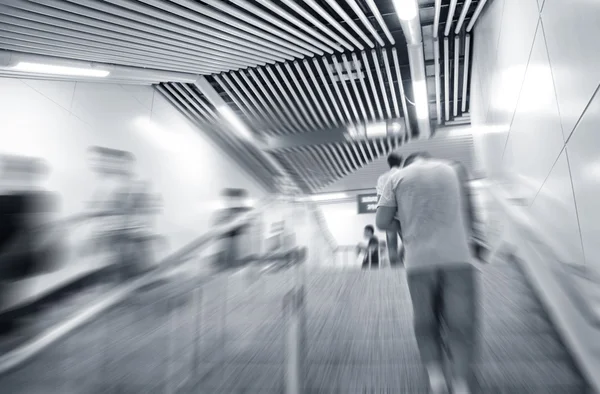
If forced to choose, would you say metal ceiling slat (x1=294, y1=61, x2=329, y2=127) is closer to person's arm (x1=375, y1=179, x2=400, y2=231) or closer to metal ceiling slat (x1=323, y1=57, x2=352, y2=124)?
metal ceiling slat (x1=323, y1=57, x2=352, y2=124)

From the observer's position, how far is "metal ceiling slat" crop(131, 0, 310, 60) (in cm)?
397

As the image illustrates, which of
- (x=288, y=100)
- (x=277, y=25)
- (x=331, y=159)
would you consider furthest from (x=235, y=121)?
(x=331, y=159)

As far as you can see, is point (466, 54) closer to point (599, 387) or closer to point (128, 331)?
point (599, 387)

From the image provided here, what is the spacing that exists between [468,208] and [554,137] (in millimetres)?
547

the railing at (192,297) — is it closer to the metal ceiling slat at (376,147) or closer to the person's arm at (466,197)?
the person's arm at (466,197)

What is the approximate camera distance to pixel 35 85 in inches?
183

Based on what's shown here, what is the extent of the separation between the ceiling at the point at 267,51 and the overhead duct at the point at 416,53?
12.2 inches

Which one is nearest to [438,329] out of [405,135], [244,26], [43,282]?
[244,26]

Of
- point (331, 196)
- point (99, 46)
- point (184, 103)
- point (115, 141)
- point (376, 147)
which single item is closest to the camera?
point (99, 46)

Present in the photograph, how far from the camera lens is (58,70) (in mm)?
4629

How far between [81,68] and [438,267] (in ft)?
17.1

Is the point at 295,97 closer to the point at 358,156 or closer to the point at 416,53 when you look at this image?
the point at 416,53

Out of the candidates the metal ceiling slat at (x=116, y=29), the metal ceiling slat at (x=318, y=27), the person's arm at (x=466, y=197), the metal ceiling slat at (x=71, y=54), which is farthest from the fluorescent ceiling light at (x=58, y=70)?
the person's arm at (x=466, y=197)

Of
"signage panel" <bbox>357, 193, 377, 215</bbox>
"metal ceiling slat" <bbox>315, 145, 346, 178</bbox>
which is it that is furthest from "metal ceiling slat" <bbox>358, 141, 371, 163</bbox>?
"signage panel" <bbox>357, 193, 377, 215</bbox>
